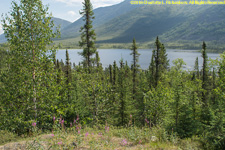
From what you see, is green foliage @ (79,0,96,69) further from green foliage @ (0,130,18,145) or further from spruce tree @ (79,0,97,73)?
green foliage @ (0,130,18,145)

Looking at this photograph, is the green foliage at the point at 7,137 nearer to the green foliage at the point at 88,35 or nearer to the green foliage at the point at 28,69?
the green foliage at the point at 28,69

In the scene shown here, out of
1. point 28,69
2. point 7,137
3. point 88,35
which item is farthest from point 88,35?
point 7,137

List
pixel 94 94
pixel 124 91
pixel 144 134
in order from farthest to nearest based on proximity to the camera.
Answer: pixel 124 91
pixel 94 94
pixel 144 134

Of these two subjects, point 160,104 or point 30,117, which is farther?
point 160,104

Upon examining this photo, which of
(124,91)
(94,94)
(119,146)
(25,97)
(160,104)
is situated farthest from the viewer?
(124,91)

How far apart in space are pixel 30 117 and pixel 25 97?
1.32 metres

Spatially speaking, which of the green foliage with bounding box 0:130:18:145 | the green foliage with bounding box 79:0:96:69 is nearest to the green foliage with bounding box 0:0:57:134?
the green foliage with bounding box 0:130:18:145

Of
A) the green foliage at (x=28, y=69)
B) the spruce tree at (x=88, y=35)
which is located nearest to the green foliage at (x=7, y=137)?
the green foliage at (x=28, y=69)

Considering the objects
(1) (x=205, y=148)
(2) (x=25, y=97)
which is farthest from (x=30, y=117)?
(1) (x=205, y=148)

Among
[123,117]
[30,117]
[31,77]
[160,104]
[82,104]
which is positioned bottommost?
[123,117]

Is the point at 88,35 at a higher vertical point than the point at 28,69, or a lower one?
higher

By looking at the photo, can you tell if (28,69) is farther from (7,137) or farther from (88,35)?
(88,35)

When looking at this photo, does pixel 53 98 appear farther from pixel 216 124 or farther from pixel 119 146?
pixel 216 124

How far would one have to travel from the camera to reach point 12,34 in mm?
11086
